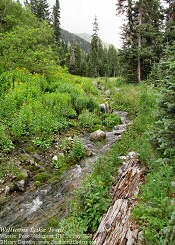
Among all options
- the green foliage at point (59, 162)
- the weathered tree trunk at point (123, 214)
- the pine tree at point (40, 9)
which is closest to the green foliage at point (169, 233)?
the weathered tree trunk at point (123, 214)

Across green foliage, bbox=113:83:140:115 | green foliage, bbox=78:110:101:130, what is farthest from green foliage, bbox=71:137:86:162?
green foliage, bbox=113:83:140:115

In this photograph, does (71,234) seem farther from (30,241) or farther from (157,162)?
(157,162)

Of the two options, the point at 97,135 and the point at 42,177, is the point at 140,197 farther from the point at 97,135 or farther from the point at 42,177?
the point at 97,135

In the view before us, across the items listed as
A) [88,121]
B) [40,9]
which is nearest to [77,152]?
[88,121]

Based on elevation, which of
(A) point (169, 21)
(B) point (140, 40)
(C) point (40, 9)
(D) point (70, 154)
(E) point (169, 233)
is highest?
(C) point (40, 9)

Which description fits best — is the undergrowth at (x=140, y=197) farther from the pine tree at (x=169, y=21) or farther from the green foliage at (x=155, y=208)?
the pine tree at (x=169, y=21)

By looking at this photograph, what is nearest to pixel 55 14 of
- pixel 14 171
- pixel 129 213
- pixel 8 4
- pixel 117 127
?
pixel 8 4

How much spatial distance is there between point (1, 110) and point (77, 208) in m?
5.61

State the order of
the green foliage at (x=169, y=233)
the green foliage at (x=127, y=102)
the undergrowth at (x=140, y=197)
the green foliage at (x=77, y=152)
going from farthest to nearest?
1. the green foliage at (x=127, y=102)
2. the green foliage at (x=77, y=152)
3. the undergrowth at (x=140, y=197)
4. the green foliage at (x=169, y=233)

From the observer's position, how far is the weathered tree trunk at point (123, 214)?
3.40m

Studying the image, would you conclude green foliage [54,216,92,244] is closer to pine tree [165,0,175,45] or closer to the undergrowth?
the undergrowth

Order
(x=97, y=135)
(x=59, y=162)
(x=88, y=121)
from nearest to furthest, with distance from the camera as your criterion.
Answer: (x=59, y=162) < (x=97, y=135) < (x=88, y=121)

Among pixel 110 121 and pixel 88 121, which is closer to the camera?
pixel 88 121

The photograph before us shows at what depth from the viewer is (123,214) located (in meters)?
3.85
